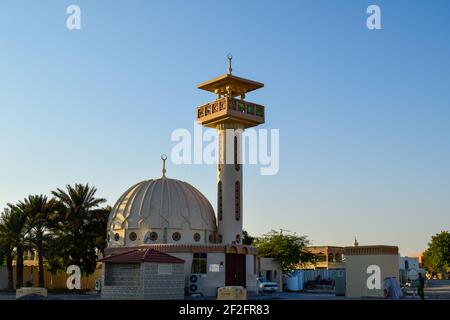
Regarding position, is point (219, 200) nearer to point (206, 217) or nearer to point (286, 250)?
point (206, 217)

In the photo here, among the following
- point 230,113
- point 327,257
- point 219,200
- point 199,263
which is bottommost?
point 199,263

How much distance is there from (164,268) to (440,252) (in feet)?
193

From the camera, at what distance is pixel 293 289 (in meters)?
53.7

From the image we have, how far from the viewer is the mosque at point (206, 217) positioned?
42.8 m

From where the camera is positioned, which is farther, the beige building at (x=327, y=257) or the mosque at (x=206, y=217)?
the beige building at (x=327, y=257)

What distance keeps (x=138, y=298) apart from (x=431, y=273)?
2631 inches

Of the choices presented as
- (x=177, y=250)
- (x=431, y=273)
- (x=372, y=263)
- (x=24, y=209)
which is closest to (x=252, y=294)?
(x=177, y=250)

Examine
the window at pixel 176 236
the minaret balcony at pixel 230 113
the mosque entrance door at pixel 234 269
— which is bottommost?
the mosque entrance door at pixel 234 269

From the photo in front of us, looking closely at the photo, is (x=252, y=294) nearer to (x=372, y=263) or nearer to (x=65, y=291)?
(x=372, y=263)

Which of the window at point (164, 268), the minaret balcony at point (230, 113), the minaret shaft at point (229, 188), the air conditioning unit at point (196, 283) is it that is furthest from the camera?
the minaret shaft at point (229, 188)

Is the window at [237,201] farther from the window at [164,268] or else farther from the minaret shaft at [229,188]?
the window at [164,268]

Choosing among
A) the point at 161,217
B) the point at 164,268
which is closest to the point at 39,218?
the point at 161,217

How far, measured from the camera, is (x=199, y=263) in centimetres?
4272

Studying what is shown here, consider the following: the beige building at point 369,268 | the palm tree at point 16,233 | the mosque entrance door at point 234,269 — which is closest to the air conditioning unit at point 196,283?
the mosque entrance door at point 234,269
